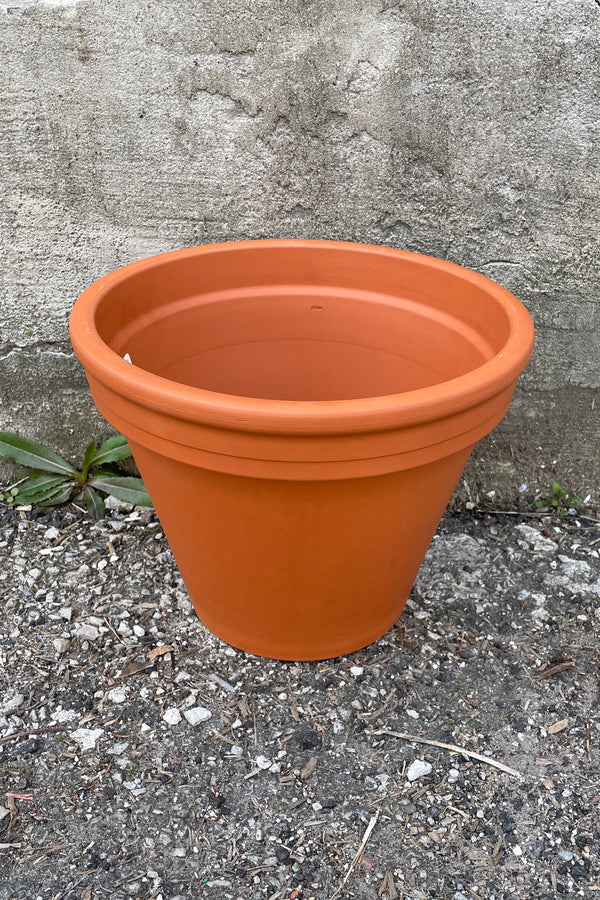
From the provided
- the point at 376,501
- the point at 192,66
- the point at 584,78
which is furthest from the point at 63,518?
the point at 584,78

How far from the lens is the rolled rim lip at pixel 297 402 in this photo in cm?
98

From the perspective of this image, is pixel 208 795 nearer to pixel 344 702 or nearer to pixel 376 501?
pixel 344 702

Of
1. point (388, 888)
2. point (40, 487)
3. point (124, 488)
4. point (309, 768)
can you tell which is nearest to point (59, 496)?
point (40, 487)

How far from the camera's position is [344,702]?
1.38 meters

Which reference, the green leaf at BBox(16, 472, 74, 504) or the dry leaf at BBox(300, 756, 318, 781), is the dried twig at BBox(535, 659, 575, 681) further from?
the green leaf at BBox(16, 472, 74, 504)

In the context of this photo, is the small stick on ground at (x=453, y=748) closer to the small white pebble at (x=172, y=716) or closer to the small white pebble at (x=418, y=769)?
the small white pebble at (x=418, y=769)

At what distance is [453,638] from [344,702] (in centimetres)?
30

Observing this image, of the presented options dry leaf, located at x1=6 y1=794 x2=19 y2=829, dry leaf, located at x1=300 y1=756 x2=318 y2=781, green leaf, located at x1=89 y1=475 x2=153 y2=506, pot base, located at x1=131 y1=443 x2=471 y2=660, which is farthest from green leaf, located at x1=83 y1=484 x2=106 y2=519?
dry leaf, located at x1=300 y1=756 x2=318 y2=781

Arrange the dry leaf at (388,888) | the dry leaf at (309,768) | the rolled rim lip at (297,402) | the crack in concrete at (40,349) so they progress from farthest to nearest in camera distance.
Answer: the crack in concrete at (40,349), the dry leaf at (309,768), the dry leaf at (388,888), the rolled rim lip at (297,402)

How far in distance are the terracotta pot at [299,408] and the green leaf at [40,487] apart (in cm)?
56

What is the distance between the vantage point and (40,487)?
6.06ft

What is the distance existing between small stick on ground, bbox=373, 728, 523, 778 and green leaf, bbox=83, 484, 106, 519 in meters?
0.91

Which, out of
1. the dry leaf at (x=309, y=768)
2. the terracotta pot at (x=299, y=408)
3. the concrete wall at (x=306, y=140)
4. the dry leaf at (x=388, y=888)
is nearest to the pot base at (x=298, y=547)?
the terracotta pot at (x=299, y=408)

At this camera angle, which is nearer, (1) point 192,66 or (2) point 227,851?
(2) point 227,851
